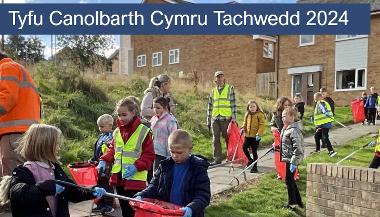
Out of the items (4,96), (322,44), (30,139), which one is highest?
(322,44)

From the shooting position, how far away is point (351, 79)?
2986 cm

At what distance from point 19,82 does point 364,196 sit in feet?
15.5

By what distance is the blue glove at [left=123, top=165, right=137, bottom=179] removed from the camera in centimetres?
515

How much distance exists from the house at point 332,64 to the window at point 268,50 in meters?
2.07

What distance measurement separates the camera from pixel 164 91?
7.73 meters

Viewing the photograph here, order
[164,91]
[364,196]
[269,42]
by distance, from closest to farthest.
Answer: [364,196], [164,91], [269,42]

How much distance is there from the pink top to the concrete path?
295 cm

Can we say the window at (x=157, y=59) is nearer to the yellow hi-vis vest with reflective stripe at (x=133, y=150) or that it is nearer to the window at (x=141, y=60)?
the window at (x=141, y=60)

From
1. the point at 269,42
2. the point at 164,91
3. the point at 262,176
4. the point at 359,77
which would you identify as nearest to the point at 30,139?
the point at 164,91

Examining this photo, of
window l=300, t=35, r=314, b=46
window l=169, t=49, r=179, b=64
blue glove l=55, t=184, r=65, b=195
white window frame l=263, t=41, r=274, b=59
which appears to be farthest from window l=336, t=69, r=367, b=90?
blue glove l=55, t=184, r=65, b=195

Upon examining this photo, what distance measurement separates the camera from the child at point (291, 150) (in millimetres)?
7262

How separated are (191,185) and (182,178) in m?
0.10

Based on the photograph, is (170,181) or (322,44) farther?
(322,44)

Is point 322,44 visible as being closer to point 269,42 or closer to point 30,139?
point 269,42
